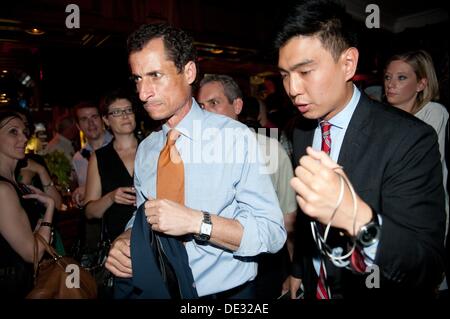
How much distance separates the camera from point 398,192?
104 centimetres

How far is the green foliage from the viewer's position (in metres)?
3.74

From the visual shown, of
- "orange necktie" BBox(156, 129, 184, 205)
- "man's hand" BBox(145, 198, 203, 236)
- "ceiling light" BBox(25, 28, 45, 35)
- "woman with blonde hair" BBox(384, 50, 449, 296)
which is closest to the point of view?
"man's hand" BBox(145, 198, 203, 236)

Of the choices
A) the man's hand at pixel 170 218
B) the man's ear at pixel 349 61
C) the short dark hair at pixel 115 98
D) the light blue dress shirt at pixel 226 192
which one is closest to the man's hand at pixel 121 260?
the man's hand at pixel 170 218

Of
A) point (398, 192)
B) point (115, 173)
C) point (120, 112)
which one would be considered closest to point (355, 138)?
point (398, 192)

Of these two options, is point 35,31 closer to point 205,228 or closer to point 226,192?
point 226,192

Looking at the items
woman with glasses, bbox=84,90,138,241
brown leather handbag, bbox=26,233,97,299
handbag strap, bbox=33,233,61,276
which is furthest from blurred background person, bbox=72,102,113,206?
brown leather handbag, bbox=26,233,97,299

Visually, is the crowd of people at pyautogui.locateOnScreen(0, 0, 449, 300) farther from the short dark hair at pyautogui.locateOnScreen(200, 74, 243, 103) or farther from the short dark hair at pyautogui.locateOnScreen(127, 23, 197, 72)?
the short dark hair at pyautogui.locateOnScreen(200, 74, 243, 103)

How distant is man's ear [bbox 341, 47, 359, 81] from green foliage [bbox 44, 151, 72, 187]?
11.4 ft

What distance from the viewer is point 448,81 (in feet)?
14.4

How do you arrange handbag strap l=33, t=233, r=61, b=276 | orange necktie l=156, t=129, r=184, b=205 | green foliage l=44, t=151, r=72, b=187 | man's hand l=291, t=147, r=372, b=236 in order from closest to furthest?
man's hand l=291, t=147, r=372, b=236, orange necktie l=156, t=129, r=184, b=205, handbag strap l=33, t=233, r=61, b=276, green foliage l=44, t=151, r=72, b=187

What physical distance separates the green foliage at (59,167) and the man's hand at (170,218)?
9.93 feet

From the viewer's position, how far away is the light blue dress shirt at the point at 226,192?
54.7 inches

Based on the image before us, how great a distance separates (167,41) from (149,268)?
0.97 metres

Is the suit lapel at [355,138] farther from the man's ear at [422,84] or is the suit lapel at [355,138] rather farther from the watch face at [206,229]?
the man's ear at [422,84]
